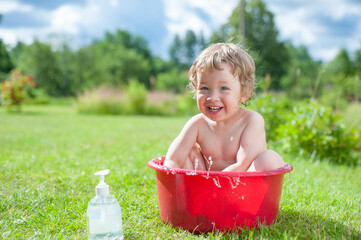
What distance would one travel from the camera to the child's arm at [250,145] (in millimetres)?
1905

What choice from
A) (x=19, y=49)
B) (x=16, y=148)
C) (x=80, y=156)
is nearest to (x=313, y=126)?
(x=80, y=156)

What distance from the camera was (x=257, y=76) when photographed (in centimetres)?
255

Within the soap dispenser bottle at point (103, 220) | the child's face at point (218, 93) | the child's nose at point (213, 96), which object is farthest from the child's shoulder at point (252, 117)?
the soap dispenser bottle at point (103, 220)

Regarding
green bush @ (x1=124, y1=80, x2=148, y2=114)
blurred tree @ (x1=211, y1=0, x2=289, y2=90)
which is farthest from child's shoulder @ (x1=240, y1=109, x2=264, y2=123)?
blurred tree @ (x1=211, y1=0, x2=289, y2=90)

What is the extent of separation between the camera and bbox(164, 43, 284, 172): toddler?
1939 mm

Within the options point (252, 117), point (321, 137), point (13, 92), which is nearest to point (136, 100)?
point (13, 92)

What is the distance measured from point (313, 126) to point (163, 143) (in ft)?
7.09

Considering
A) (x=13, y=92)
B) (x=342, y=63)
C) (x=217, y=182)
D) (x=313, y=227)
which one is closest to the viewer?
(x=217, y=182)

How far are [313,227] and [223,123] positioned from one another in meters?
0.79

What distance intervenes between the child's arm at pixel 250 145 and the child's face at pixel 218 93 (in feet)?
0.51

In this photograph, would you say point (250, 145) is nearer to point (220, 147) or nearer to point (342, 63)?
point (220, 147)

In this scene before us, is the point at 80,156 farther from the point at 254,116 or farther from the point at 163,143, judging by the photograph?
the point at 254,116

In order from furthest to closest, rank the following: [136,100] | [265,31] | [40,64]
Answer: [40,64]
[265,31]
[136,100]

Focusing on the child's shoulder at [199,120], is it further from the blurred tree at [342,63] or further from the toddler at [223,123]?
the blurred tree at [342,63]
